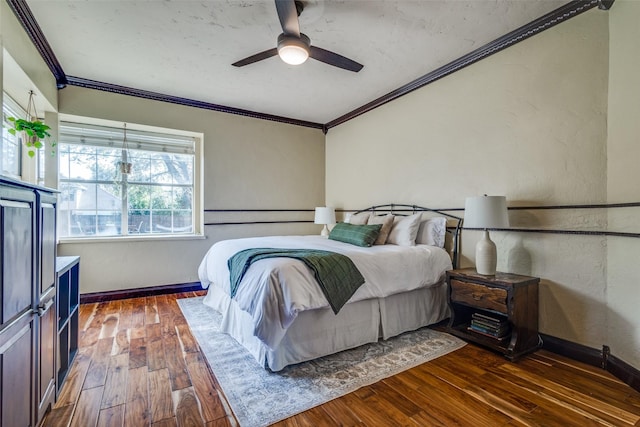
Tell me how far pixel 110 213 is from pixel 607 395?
515 cm

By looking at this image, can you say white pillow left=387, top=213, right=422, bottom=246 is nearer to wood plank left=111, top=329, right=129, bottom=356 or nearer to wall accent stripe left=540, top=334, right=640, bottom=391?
wall accent stripe left=540, top=334, right=640, bottom=391

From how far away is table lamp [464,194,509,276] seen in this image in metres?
2.43

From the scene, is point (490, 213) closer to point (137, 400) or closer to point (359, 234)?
point (359, 234)

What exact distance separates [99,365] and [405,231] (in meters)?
2.87

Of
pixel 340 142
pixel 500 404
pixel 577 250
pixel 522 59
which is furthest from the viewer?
pixel 340 142

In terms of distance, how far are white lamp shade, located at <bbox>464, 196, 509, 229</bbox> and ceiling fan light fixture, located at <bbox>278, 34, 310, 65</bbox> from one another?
5.90ft

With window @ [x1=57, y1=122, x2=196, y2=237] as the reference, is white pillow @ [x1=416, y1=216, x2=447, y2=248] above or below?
below

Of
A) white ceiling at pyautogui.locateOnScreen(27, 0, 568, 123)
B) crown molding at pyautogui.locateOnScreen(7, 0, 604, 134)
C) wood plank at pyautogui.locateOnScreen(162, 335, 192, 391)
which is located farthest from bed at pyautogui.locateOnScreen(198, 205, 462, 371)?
white ceiling at pyautogui.locateOnScreen(27, 0, 568, 123)

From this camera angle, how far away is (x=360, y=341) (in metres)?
2.43

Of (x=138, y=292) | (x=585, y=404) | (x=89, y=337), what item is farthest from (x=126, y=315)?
(x=585, y=404)

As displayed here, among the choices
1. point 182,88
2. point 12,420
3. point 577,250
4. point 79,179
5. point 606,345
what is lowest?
point 606,345

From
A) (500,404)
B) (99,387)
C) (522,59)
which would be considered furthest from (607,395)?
(99,387)

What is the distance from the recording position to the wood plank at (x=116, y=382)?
Answer: 1.74 metres

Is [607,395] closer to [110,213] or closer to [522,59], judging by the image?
[522,59]
